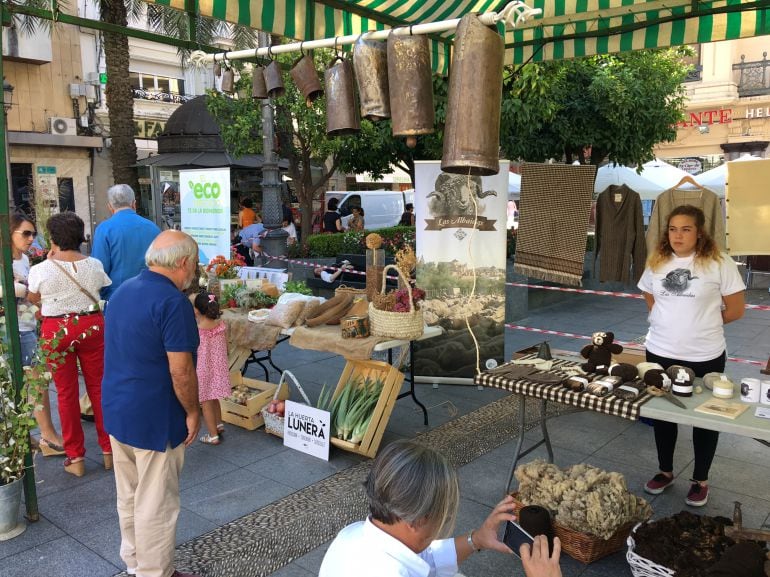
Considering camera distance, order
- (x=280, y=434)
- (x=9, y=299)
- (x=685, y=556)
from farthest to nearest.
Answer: (x=280, y=434)
(x=9, y=299)
(x=685, y=556)

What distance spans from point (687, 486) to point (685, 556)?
1.47 metres

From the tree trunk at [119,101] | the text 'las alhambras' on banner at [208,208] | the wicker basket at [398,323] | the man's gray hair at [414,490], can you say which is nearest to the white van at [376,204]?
the tree trunk at [119,101]

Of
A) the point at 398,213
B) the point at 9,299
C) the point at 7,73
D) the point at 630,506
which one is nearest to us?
the point at 630,506

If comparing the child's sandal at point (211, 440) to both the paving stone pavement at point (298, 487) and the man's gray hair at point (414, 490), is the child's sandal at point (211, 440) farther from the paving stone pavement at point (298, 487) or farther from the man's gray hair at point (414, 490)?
the man's gray hair at point (414, 490)

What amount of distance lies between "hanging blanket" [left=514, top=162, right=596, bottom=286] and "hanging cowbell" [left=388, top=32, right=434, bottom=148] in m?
2.41

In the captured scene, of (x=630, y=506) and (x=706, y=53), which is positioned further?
(x=706, y=53)

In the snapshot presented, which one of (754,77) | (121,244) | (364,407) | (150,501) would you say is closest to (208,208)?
(121,244)

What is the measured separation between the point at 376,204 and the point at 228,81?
16.1m

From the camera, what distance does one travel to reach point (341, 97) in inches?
121

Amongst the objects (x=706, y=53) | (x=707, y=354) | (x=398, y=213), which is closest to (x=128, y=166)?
(x=398, y=213)

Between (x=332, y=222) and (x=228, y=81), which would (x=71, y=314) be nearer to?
(x=228, y=81)

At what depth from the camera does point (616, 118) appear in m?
10.4

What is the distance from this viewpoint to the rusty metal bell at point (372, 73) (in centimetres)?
284

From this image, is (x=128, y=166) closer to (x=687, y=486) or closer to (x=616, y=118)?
(x=616, y=118)
